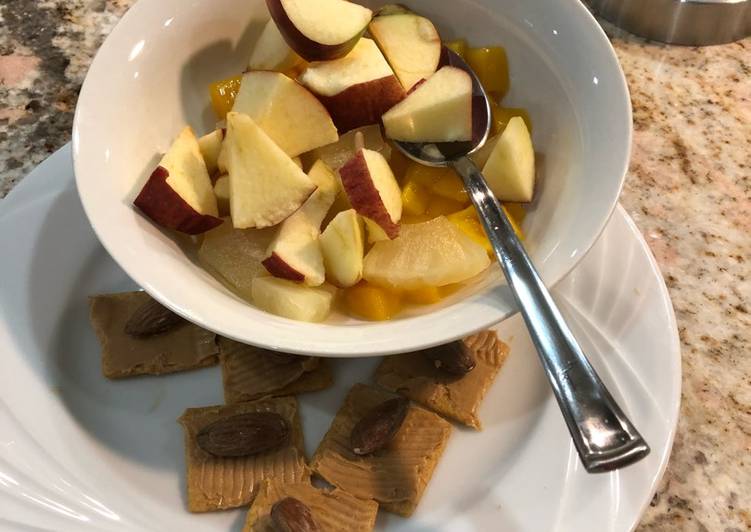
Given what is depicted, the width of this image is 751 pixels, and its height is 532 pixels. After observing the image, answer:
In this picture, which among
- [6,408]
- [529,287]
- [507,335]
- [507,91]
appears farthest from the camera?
[507,91]

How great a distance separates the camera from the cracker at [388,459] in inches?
37.2

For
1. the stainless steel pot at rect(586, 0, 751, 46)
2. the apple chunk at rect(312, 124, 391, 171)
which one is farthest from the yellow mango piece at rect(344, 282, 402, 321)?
the stainless steel pot at rect(586, 0, 751, 46)

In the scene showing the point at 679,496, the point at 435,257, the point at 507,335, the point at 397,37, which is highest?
the point at 397,37

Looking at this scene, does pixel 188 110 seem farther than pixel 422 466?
Yes

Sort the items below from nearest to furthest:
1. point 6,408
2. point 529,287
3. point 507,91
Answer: point 529,287, point 6,408, point 507,91

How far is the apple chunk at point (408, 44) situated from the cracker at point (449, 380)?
43 centimetres

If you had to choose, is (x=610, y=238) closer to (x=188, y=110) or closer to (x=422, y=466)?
(x=422, y=466)

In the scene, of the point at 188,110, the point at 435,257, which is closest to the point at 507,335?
the point at 435,257

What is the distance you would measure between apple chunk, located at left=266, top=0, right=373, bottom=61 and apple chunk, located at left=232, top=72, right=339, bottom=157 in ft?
0.20

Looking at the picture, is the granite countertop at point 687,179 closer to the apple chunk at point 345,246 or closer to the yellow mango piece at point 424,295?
the yellow mango piece at point 424,295

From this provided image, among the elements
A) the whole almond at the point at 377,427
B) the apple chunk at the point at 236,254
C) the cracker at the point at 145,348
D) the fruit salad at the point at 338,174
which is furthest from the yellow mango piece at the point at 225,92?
the whole almond at the point at 377,427

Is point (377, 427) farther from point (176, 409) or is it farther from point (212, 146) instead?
point (212, 146)

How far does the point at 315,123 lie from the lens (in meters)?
1.06

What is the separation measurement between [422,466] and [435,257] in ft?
0.92
